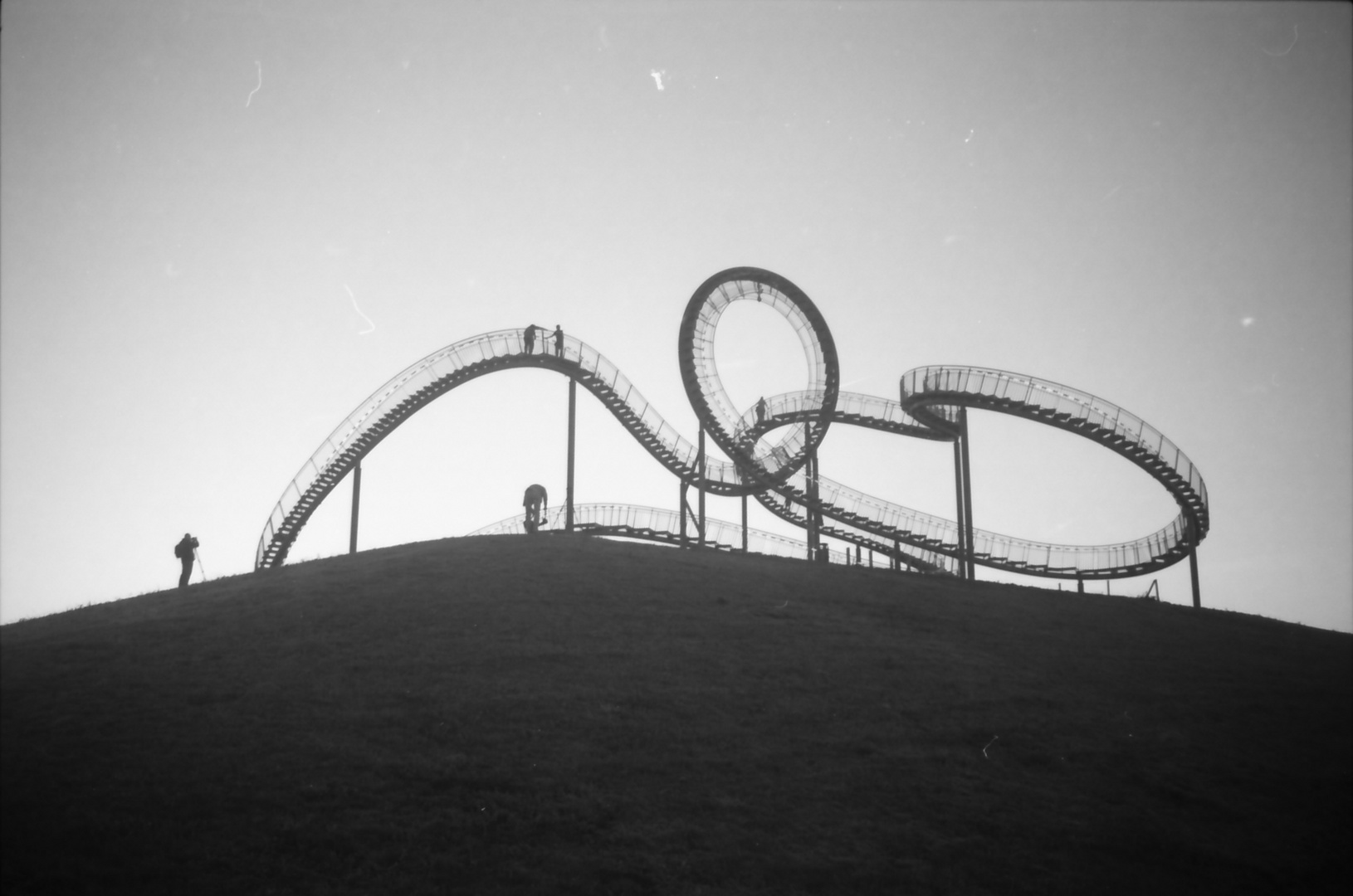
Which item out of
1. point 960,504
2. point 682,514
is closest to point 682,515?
point 682,514

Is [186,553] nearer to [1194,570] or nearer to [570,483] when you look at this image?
[570,483]

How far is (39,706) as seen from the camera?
2138cm

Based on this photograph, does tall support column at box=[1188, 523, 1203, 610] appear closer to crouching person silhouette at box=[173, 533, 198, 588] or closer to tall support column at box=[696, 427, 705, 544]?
tall support column at box=[696, 427, 705, 544]

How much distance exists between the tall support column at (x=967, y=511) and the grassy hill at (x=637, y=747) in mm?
8637

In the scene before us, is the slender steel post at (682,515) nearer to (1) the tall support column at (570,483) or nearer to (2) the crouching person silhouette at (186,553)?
(1) the tall support column at (570,483)

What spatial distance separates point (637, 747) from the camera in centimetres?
2105

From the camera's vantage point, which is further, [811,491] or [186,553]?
[811,491]

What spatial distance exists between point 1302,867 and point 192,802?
1992 centimetres

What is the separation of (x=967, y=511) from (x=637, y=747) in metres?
26.4

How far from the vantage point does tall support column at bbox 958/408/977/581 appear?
4275 cm

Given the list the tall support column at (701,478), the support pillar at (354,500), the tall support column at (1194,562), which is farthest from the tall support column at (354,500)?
the tall support column at (1194,562)

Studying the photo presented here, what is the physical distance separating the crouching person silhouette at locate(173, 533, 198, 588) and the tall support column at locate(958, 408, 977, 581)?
2871 centimetres

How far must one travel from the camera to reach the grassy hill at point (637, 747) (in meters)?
16.9

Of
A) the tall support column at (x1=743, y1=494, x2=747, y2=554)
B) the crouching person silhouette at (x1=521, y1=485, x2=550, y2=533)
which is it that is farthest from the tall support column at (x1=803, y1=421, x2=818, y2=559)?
the crouching person silhouette at (x1=521, y1=485, x2=550, y2=533)
